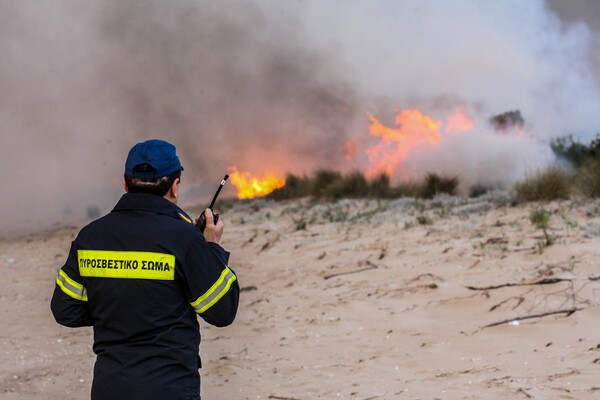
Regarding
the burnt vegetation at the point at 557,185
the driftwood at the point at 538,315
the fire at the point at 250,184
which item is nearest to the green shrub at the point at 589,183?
the burnt vegetation at the point at 557,185

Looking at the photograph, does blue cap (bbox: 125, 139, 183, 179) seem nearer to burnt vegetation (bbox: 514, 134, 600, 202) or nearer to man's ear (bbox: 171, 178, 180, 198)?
man's ear (bbox: 171, 178, 180, 198)

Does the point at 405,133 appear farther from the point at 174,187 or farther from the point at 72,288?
the point at 72,288

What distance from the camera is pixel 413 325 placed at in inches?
200

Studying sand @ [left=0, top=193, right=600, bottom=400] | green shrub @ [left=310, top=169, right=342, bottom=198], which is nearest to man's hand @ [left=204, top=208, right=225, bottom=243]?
sand @ [left=0, top=193, right=600, bottom=400]

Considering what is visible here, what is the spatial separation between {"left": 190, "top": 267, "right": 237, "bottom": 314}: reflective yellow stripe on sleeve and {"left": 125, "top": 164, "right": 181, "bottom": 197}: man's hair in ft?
1.05

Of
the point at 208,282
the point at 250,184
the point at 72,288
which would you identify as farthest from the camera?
the point at 250,184

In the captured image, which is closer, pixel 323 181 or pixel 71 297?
pixel 71 297

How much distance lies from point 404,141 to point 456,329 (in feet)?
33.9

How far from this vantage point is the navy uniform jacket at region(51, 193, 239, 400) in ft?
6.84

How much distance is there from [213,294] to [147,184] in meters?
0.39

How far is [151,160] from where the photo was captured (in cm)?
216

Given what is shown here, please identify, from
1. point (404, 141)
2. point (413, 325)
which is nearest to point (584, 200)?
point (413, 325)


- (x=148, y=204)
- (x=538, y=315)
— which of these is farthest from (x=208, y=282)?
(x=538, y=315)

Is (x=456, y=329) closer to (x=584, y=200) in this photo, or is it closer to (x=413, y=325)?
(x=413, y=325)
